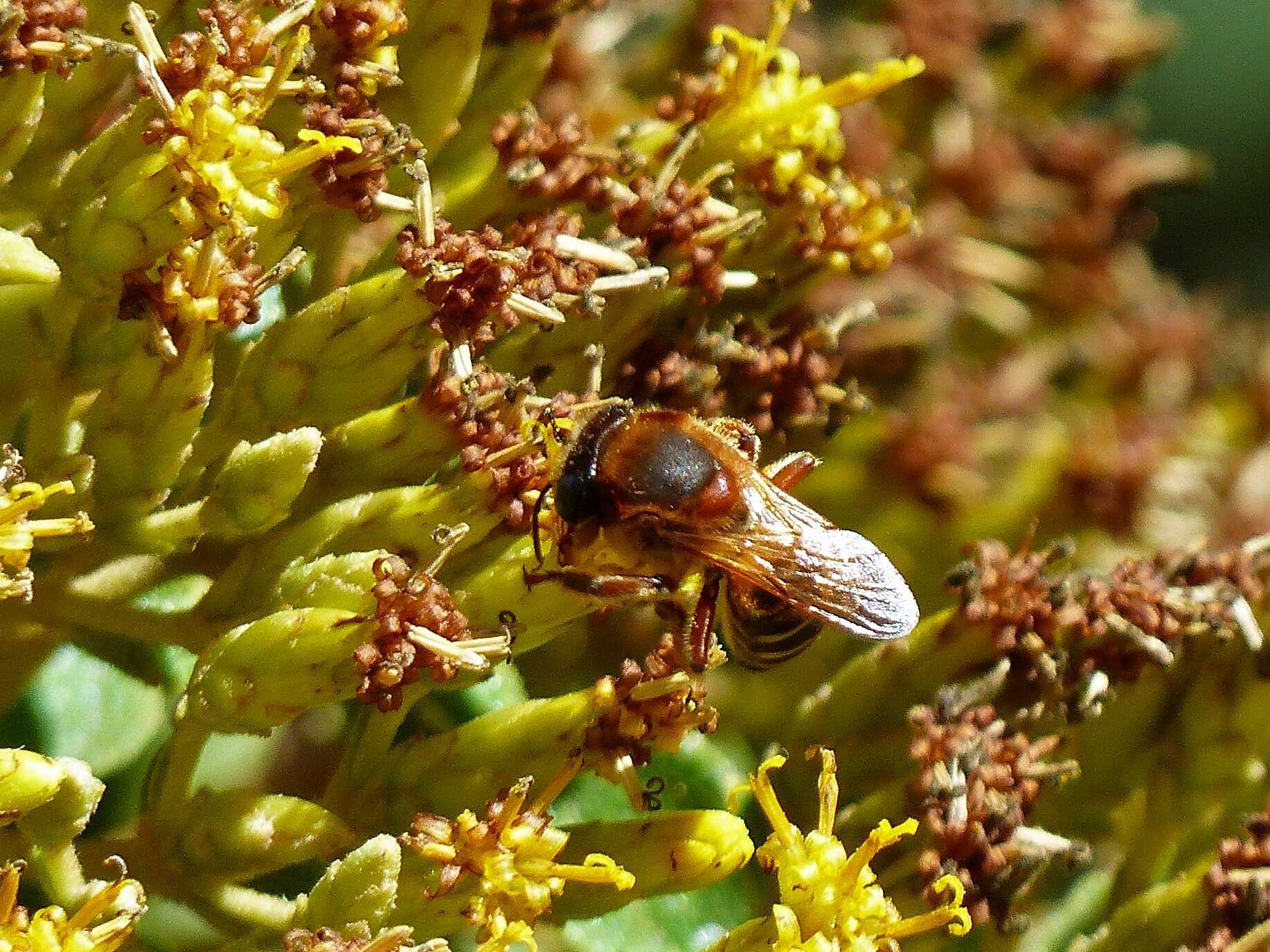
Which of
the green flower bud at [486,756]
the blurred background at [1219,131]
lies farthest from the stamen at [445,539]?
the blurred background at [1219,131]

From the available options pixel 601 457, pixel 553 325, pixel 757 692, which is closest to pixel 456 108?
pixel 553 325

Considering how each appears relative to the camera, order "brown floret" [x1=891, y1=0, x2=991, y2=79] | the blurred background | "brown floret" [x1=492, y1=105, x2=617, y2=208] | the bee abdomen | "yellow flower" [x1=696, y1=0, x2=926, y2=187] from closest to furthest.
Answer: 1. the bee abdomen
2. "brown floret" [x1=492, y1=105, x2=617, y2=208]
3. "yellow flower" [x1=696, y1=0, x2=926, y2=187]
4. "brown floret" [x1=891, y1=0, x2=991, y2=79]
5. the blurred background

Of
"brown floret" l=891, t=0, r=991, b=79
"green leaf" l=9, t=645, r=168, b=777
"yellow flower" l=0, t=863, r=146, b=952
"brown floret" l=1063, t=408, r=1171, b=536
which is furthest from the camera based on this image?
"brown floret" l=891, t=0, r=991, b=79

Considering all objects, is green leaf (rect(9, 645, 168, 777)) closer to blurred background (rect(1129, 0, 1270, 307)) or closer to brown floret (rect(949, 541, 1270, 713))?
brown floret (rect(949, 541, 1270, 713))

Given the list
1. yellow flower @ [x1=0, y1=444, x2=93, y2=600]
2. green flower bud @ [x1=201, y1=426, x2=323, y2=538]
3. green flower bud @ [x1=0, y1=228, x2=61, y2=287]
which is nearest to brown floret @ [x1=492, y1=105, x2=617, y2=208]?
green flower bud @ [x1=201, y1=426, x2=323, y2=538]

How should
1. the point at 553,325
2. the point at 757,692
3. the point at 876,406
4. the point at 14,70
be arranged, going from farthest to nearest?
the point at 876,406, the point at 757,692, the point at 553,325, the point at 14,70

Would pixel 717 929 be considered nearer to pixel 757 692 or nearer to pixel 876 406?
pixel 757 692

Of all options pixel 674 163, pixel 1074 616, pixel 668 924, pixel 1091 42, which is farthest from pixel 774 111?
pixel 1091 42
